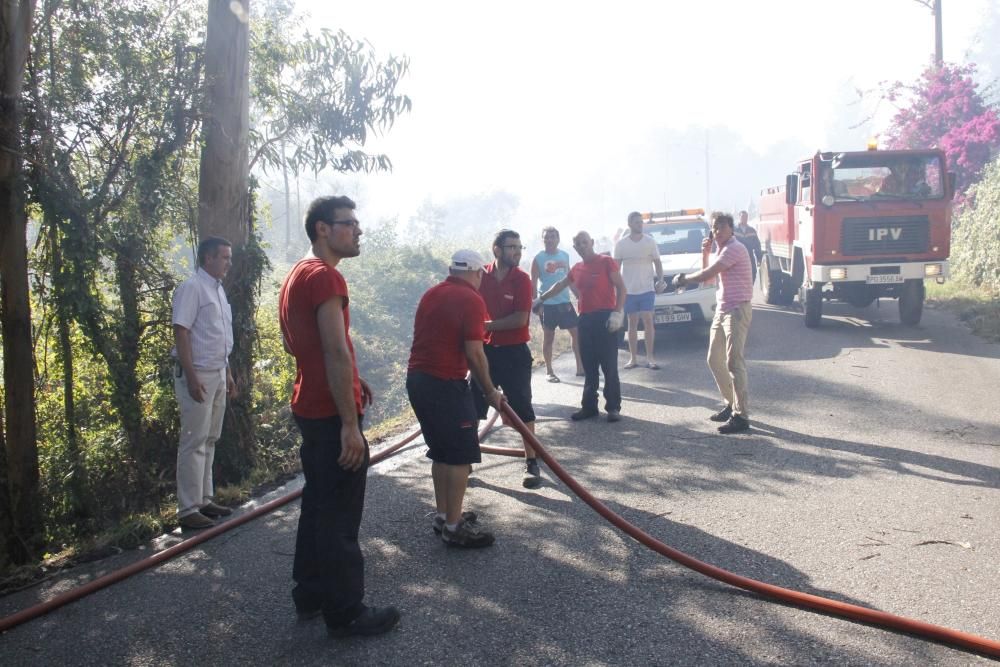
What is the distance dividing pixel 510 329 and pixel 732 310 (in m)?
2.38

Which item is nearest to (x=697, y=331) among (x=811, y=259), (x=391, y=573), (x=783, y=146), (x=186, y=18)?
(x=811, y=259)

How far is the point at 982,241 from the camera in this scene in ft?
53.9

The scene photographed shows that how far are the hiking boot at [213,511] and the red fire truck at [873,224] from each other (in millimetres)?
9489

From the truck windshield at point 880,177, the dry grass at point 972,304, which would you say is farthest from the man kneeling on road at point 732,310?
the dry grass at point 972,304

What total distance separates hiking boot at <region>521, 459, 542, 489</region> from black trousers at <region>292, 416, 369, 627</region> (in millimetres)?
2289

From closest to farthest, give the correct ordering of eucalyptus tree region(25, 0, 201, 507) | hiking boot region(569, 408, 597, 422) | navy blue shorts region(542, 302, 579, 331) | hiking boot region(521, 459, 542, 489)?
hiking boot region(521, 459, 542, 489) → eucalyptus tree region(25, 0, 201, 507) → hiking boot region(569, 408, 597, 422) → navy blue shorts region(542, 302, 579, 331)

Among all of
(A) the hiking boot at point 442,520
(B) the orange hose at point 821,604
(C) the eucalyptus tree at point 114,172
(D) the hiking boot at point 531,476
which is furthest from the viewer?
(C) the eucalyptus tree at point 114,172

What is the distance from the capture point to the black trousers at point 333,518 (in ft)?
11.4

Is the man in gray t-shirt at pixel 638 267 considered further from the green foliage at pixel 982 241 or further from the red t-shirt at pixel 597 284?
the green foliage at pixel 982 241

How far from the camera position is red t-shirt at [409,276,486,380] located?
4.41 meters

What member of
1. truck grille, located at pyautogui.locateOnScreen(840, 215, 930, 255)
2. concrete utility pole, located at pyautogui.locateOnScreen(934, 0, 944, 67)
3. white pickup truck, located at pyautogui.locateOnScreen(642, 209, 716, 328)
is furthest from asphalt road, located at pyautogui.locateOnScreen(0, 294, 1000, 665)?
concrete utility pole, located at pyautogui.locateOnScreen(934, 0, 944, 67)

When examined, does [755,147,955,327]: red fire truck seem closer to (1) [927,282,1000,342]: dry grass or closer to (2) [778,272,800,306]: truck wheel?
(1) [927,282,1000,342]: dry grass

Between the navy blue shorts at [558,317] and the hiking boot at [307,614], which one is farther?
the navy blue shorts at [558,317]

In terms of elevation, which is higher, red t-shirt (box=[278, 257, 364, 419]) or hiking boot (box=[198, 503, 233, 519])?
red t-shirt (box=[278, 257, 364, 419])
